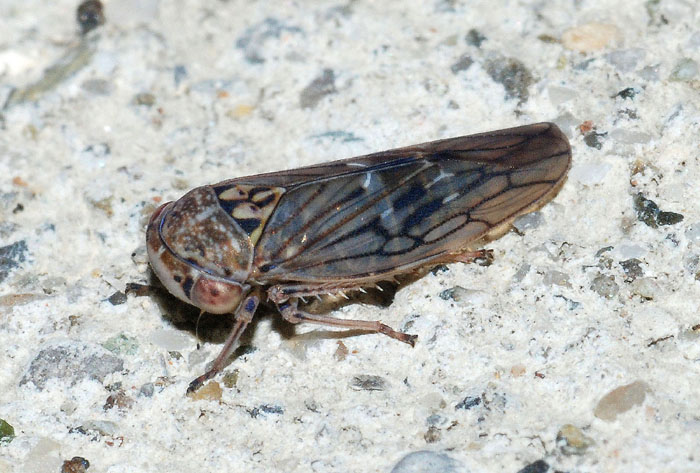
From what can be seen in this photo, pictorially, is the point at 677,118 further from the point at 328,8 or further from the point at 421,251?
the point at 328,8

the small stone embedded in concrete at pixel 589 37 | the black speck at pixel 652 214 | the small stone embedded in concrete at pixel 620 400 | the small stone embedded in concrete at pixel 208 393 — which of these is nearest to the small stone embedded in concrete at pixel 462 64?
the small stone embedded in concrete at pixel 589 37

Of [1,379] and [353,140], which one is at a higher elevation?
[353,140]

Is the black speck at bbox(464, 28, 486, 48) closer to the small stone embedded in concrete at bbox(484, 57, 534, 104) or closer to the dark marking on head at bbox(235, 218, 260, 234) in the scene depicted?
the small stone embedded in concrete at bbox(484, 57, 534, 104)

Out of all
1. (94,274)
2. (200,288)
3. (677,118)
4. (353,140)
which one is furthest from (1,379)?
(677,118)

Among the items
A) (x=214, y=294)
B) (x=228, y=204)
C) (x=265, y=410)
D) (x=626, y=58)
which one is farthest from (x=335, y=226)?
(x=626, y=58)

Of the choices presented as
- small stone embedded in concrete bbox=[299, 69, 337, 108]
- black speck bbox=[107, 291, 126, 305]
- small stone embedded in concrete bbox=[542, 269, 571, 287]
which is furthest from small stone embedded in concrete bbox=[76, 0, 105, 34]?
small stone embedded in concrete bbox=[542, 269, 571, 287]

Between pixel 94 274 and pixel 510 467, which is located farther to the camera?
pixel 94 274

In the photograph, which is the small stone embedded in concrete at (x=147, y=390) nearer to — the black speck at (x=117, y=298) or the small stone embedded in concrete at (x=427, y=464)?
the black speck at (x=117, y=298)
